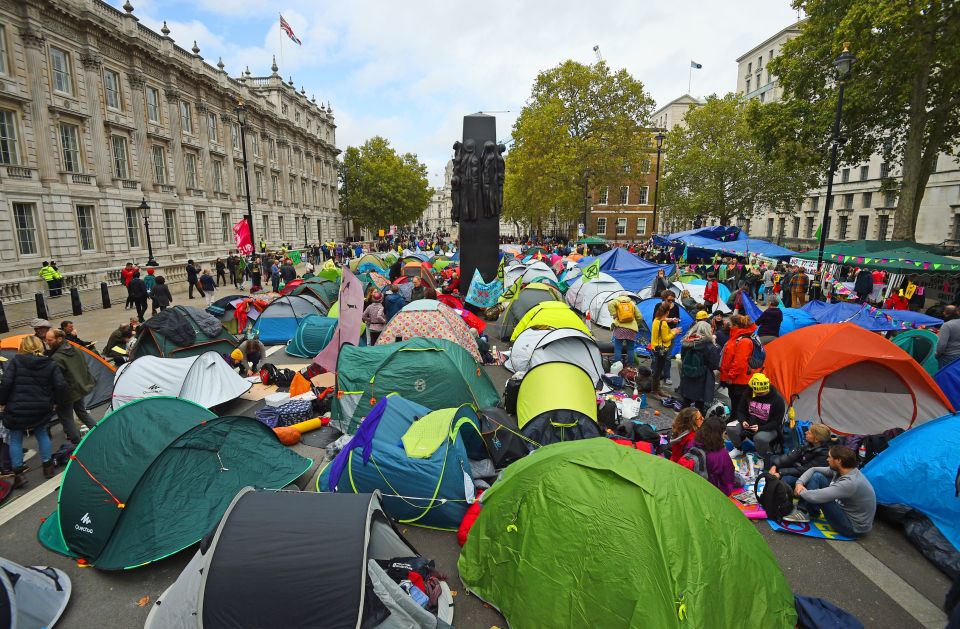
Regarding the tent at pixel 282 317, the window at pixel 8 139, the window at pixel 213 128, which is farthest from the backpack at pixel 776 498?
the window at pixel 213 128

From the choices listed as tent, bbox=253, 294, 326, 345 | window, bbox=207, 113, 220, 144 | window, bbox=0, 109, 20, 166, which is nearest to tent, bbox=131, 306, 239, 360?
tent, bbox=253, 294, 326, 345

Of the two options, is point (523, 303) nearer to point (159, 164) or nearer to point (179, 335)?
point (179, 335)

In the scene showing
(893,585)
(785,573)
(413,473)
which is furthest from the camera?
(413,473)

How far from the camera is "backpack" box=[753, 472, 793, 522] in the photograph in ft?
17.5

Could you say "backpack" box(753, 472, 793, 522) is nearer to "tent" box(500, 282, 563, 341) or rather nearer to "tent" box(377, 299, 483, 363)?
"tent" box(377, 299, 483, 363)

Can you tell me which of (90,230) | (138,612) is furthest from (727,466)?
(90,230)

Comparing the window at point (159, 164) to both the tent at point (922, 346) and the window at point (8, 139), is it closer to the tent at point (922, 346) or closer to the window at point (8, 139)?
the window at point (8, 139)

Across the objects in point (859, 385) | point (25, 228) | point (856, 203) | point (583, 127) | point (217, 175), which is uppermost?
point (583, 127)

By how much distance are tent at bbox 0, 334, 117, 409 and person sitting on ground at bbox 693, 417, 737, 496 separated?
30.6 feet

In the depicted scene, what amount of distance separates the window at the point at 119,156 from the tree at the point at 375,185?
33064 mm

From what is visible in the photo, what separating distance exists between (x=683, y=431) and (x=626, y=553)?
2.89 m

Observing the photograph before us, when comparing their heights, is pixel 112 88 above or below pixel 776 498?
above

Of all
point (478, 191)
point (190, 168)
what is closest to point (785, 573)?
point (478, 191)

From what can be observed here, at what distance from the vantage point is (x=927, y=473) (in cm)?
506
